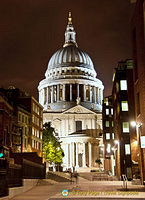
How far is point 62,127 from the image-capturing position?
151 m

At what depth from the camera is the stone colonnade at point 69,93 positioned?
172625 mm

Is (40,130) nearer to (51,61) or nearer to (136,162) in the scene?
(136,162)

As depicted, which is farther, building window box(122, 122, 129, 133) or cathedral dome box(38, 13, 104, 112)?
cathedral dome box(38, 13, 104, 112)

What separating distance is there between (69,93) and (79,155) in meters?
43.3

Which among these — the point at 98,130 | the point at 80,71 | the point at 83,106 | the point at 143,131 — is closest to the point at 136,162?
the point at 143,131

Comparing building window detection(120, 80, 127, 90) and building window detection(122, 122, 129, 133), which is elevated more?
building window detection(120, 80, 127, 90)

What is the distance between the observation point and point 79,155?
138 m

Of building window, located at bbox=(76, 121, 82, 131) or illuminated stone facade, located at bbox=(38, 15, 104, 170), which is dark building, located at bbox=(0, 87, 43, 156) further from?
building window, located at bbox=(76, 121, 82, 131)

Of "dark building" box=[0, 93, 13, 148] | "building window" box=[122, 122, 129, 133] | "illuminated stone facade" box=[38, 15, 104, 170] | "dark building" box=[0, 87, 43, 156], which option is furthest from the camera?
"illuminated stone facade" box=[38, 15, 104, 170]

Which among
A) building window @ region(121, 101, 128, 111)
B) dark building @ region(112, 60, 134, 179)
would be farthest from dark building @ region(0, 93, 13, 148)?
building window @ region(121, 101, 128, 111)

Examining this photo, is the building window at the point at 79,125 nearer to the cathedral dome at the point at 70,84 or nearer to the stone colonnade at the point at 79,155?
the cathedral dome at the point at 70,84

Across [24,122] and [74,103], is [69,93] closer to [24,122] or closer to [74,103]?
[74,103]

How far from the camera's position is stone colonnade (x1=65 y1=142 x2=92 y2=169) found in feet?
446

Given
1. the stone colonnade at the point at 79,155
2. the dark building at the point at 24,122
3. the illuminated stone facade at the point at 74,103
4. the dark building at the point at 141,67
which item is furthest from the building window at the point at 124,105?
the stone colonnade at the point at 79,155
